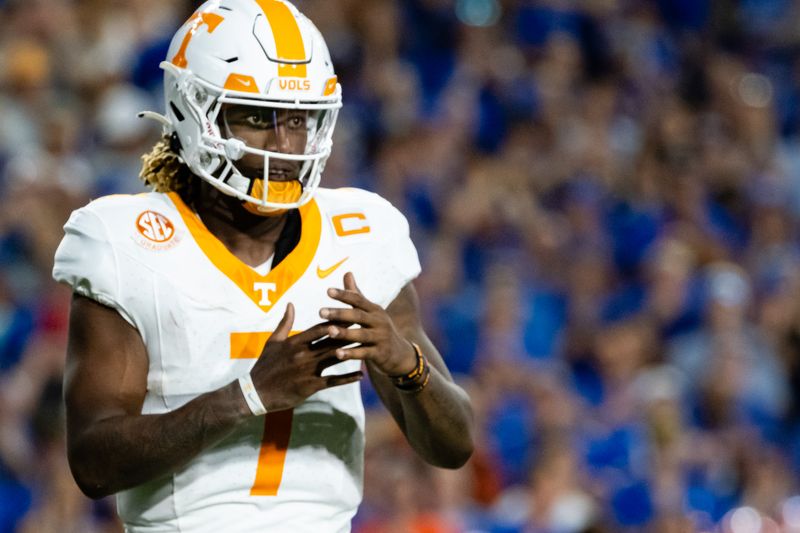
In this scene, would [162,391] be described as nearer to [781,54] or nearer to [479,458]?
[479,458]

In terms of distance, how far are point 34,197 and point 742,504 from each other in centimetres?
318

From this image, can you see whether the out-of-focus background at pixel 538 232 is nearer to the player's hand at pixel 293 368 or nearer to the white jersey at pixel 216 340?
the white jersey at pixel 216 340

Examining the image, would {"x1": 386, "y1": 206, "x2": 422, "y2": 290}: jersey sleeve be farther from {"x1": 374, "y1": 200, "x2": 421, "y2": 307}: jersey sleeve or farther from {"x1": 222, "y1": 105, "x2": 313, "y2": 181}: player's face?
{"x1": 222, "y1": 105, "x2": 313, "y2": 181}: player's face

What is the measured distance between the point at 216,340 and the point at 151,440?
0.79 feet

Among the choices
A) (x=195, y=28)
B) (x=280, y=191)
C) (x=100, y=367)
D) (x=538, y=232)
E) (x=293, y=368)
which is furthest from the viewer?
(x=538, y=232)

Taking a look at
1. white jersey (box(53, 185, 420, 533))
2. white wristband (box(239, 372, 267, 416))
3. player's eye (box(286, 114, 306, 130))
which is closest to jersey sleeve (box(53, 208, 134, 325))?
white jersey (box(53, 185, 420, 533))

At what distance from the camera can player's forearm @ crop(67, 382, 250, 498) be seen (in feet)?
7.75

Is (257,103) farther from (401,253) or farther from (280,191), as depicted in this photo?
(401,253)

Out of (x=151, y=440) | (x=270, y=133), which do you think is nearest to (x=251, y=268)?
(x=270, y=133)

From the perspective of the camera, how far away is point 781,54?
878 cm

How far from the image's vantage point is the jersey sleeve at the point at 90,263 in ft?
8.07

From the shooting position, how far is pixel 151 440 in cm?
238

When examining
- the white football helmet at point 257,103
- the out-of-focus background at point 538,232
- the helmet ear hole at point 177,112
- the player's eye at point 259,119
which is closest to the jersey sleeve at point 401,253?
the white football helmet at point 257,103

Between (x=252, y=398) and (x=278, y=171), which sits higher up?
(x=278, y=171)
